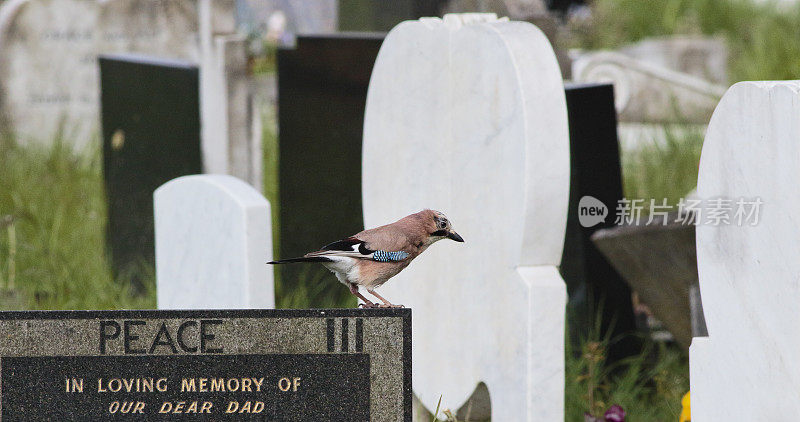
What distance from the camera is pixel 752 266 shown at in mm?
2512

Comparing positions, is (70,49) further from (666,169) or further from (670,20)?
(670,20)

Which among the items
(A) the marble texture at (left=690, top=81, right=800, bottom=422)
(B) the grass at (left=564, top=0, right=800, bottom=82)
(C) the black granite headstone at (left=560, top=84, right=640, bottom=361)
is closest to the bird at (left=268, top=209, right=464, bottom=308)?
(A) the marble texture at (left=690, top=81, right=800, bottom=422)

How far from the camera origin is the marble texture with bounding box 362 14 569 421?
2982mm

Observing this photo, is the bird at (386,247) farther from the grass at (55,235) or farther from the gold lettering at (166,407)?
the grass at (55,235)

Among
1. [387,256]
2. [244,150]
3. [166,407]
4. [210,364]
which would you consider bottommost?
[166,407]

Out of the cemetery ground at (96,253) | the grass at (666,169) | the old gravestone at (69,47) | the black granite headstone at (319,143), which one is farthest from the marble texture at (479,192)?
the old gravestone at (69,47)

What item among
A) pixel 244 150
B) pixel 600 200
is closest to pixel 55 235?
pixel 244 150

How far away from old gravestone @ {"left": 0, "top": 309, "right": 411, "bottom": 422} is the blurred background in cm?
141

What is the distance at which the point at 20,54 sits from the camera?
8.14 metres

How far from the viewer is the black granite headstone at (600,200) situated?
4.30 metres

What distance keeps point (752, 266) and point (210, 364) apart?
132 cm

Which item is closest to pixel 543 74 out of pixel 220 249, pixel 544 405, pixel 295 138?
pixel 544 405

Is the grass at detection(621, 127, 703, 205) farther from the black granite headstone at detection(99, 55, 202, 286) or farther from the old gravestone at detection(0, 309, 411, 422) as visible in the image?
the old gravestone at detection(0, 309, 411, 422)

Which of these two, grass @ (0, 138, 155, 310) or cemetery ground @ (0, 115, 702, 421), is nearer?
cemetery ground @ (0, 115, 702, 421)
